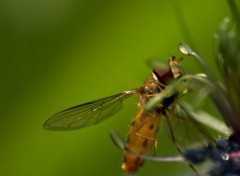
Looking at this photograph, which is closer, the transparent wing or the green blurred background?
the transparent wing

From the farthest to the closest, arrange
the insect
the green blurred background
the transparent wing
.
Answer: the green blurred background → the transparent wing → the insect

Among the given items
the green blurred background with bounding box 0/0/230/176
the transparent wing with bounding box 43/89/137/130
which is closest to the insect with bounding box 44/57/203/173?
the transparent wing with bounding box 43/89/137/130

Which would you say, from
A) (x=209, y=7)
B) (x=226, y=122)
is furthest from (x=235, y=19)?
(x=209, y=7)

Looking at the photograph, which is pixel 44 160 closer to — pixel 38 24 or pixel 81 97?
pixel 81 97

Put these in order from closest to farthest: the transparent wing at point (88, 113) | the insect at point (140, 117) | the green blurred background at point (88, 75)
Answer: the insect at point (140, 117)
the transparent wing at point (88, 113)
the green blurred background at point (88, 75)

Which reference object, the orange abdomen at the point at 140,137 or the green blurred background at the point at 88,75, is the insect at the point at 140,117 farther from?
the green blurred background at the point at 88,75

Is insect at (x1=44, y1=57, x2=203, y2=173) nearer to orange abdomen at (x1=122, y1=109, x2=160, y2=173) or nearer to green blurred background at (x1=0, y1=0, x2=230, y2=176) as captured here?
orange abdomen at (x1=122, y1=109, x2=160, y2=173)

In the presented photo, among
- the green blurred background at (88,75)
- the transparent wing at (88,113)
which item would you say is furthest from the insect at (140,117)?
the green blurred background at (88,75)
